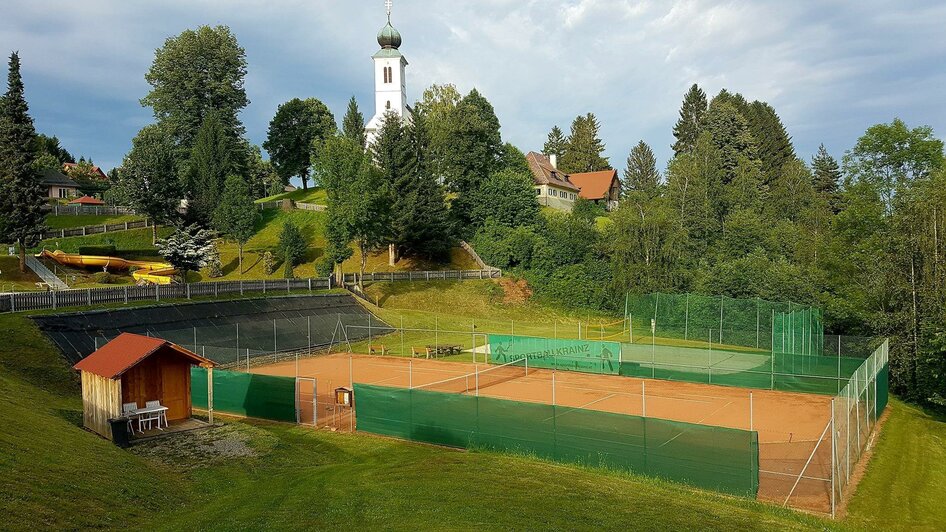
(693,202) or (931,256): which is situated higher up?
(693,202)

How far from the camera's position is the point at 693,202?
62.2 m

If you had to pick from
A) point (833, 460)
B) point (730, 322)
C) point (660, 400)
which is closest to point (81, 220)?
point (660, 400)

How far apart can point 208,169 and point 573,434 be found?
5608 cm

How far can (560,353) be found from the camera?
1330 inches

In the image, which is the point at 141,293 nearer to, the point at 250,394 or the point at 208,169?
the point at 250,394

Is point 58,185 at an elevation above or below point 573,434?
above

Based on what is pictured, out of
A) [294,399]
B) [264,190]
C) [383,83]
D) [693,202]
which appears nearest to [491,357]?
[294,399]

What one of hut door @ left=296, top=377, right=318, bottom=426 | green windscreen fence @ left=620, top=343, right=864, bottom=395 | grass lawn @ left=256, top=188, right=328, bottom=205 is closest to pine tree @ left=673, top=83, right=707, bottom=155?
grass lawn @ left=256, top=188, right=328, bottom=205

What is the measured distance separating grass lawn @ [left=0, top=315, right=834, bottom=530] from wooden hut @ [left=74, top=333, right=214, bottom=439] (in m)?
1.06

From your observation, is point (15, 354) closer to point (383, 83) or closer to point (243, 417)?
point (243, 417)

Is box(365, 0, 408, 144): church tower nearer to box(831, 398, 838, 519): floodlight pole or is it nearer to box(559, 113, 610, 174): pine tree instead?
box(559, 113, 610, 174): pine tree

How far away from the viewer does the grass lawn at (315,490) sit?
402 inches

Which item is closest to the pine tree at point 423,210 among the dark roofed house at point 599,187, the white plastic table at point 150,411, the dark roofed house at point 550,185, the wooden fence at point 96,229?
the dark roofed house at point 550,185

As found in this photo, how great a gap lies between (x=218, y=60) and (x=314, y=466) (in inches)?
2729
